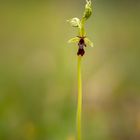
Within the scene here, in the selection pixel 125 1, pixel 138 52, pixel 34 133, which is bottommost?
pixel 34 133

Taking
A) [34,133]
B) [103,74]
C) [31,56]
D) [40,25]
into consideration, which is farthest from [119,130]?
[40,25]

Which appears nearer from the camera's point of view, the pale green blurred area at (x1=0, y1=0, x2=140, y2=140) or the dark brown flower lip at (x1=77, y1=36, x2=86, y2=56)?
the dark brown flower lip at (x1=77, y1=36, x2=86, y2=56)

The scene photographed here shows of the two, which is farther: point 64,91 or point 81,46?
point 64,91

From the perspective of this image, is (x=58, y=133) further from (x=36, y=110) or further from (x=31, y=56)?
(x=31, y=56)

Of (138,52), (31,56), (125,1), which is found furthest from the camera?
(125,1)

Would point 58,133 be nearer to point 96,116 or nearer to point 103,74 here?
point 96,116

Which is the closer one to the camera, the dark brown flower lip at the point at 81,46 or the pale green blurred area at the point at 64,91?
the dark brown flower lip at the point at 81,46

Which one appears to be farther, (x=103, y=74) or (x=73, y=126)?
(x=103, y=74)

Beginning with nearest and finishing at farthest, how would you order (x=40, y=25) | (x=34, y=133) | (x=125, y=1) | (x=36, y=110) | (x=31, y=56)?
(x=34, y=133)
(x=36, y=110)
(x=31, y=56)
(x=40, y=25)
(x=125, y=1)

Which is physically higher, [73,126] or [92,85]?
[92,85]
